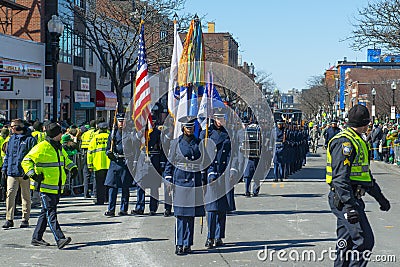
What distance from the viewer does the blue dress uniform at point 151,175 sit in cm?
1436

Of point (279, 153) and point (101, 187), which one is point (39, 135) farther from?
point (279, 153)

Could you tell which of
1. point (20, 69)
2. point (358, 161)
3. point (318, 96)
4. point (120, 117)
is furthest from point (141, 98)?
point (318, 96)

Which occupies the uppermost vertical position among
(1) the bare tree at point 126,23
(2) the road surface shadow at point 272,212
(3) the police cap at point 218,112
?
(1) the bare tree at point 126,23

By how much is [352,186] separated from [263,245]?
11.5 feet

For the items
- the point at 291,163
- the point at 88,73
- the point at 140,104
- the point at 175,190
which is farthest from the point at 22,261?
the point at 88,73

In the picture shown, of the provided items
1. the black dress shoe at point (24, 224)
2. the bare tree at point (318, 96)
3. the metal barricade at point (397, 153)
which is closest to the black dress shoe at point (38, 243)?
the black dress shoe at point (24, 224)

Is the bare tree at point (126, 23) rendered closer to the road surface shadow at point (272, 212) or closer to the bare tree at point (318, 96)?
the road surface shadow at point (272, 212)

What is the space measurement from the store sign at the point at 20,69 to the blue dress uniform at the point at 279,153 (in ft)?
43.3

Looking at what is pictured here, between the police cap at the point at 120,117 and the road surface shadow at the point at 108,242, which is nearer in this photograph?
the road surface shadow at the point at 108,242

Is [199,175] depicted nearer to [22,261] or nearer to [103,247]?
[103,247]

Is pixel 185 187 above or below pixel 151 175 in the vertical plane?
above

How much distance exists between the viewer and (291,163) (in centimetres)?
2514

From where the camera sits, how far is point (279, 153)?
22.1 meters

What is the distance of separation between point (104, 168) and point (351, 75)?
3698 inches
